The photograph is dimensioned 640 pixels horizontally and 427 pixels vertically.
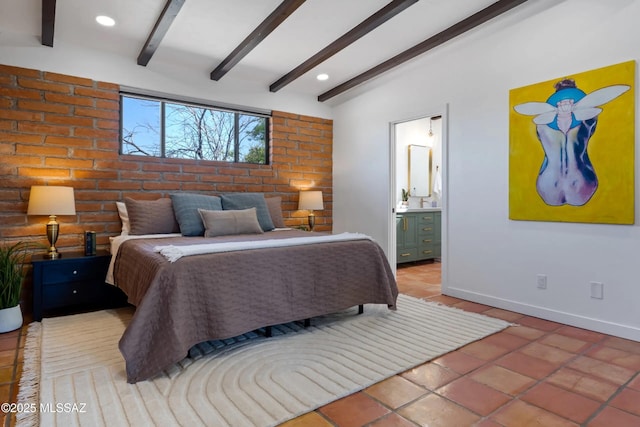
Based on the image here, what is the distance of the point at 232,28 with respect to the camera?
126 inches

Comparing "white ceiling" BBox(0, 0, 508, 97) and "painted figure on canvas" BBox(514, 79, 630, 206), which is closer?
"painted figure on canvas" BBox(514, 79, 630, 206)

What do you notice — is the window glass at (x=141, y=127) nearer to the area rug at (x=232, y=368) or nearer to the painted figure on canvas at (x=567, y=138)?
the area rug at (x=232, y=368)

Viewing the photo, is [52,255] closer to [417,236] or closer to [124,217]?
[124,217]

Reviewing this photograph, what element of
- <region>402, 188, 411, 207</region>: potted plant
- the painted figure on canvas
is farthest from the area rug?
<region>402, 188, 411, 207</region>: potted plant

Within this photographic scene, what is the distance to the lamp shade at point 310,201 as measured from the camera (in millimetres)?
4707

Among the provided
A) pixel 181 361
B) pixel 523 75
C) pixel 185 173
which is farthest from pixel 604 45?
pixel 185 173

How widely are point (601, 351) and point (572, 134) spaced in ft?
5.15

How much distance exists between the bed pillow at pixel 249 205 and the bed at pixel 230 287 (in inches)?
31.5

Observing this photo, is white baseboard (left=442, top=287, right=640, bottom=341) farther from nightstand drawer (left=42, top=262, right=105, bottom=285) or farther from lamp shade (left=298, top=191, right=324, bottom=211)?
nightstand drawer (left=42, top=262, right=105, bottom=285)

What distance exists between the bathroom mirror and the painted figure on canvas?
8.97ft

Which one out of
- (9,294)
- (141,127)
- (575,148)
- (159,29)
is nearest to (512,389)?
(575,148)

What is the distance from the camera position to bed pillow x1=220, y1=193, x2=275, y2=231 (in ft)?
12.8

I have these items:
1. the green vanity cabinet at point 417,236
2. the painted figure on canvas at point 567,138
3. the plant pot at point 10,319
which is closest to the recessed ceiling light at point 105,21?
the plant pot at point 10,319

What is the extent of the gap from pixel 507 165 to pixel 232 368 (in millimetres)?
2784
